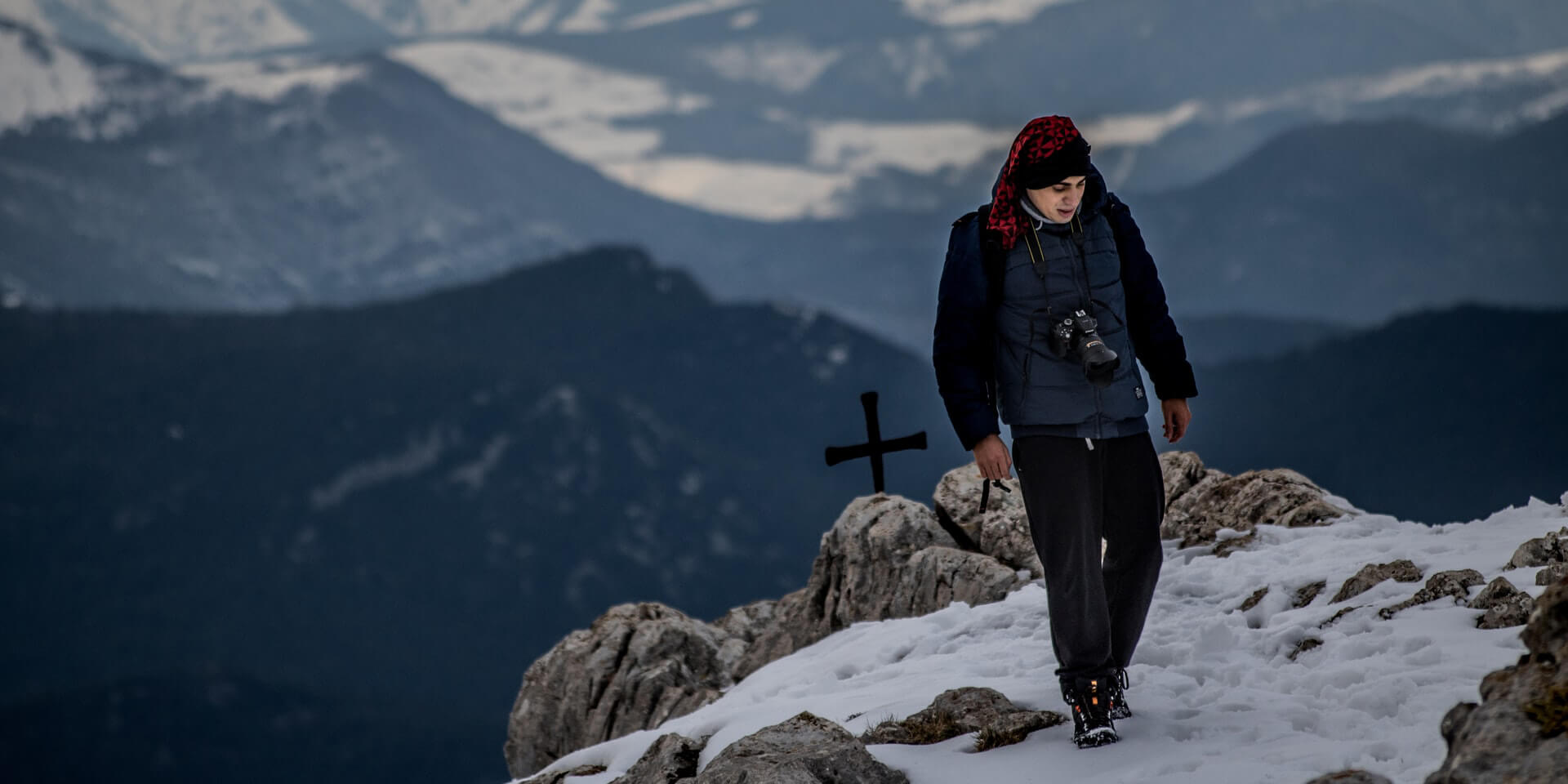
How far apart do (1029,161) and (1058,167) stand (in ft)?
0.48

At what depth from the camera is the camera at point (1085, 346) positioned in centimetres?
684

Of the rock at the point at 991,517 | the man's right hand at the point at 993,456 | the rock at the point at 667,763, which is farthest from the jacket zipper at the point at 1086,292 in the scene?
the rock at the point at 991,517

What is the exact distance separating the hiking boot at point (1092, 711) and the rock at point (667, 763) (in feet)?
7.89

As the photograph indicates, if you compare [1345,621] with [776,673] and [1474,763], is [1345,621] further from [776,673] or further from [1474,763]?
[776,673]

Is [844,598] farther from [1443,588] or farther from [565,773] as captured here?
[1443,588]

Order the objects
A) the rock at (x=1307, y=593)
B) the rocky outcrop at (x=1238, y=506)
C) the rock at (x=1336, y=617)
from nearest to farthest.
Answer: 1. the rock at (x=1336, y=617)
2. the rock at (x=1307, y=593)
3. the rocky outcrop at (x=1238, y=506)

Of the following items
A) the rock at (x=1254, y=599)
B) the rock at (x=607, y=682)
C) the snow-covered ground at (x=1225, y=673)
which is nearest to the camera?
the snow-covered ground at (x=1225, y=673)

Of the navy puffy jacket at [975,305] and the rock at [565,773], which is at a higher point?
the navy puffy jacket at [975,305]

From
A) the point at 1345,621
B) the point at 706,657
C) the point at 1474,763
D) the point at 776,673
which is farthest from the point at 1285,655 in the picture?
the point at 706,657

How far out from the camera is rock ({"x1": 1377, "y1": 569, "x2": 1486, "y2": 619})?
838cm

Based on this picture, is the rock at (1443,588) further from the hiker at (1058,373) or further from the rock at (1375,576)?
the hiker at (1058,373)

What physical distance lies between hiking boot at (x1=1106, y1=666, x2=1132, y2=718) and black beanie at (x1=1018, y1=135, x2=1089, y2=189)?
8.23 feet

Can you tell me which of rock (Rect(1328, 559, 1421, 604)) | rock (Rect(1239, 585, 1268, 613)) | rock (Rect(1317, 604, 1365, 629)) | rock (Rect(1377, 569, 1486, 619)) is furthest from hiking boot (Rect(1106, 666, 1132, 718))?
rock (Rect(1239, 585, 1268, 613))

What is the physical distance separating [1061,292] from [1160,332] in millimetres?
745
